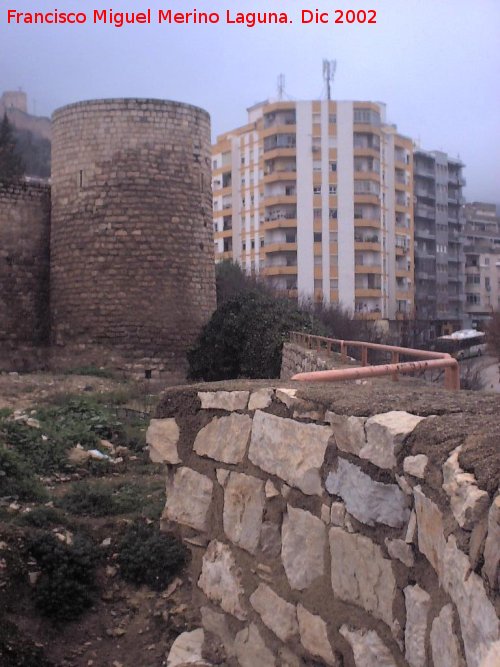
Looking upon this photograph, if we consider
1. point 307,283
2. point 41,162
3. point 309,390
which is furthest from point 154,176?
point 41,162

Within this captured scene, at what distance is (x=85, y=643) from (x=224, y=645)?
2.50 meters

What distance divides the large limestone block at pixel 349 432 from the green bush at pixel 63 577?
12.4 feet

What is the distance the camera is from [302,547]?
2922mm

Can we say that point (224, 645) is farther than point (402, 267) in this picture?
No

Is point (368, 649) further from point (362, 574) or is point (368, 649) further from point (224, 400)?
point (224, 400)

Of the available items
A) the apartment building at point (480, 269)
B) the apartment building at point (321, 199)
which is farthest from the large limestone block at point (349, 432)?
the apartment building at point (480, 269)

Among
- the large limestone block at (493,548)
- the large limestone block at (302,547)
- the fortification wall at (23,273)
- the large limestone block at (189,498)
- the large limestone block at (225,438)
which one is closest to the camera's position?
the large limestone block at (493,548)

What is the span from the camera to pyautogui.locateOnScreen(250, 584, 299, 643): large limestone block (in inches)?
116

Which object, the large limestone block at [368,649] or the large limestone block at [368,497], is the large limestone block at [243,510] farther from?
the large limestone block at [368,649]

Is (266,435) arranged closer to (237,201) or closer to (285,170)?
(285,170)

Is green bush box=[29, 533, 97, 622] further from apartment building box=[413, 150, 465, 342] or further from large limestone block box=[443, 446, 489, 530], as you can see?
apartment building box=[413, 150, 465, 342]

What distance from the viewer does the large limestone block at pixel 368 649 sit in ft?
7.91

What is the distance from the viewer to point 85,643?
18.1ft

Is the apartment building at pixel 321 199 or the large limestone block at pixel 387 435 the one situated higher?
the apartment building at pixel 321 199
